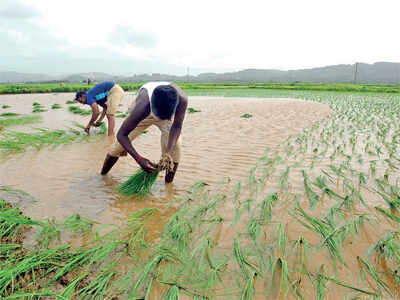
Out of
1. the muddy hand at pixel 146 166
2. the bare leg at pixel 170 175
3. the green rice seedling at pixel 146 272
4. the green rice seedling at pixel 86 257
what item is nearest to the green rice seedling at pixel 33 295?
the green rice seedling at pixel 86 257

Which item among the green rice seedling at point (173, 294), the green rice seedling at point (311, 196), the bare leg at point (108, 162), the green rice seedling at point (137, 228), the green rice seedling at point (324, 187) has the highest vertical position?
the bare leg at point (108, 162)

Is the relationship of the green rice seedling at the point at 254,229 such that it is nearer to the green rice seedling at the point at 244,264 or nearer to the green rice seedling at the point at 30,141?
the green rice seedling at the point at 244,264

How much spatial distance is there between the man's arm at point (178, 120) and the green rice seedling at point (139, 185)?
36cm

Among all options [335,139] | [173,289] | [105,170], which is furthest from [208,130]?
[173,289]

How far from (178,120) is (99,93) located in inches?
124

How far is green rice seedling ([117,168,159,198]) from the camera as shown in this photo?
8.35ft

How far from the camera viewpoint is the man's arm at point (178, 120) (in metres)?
2.37

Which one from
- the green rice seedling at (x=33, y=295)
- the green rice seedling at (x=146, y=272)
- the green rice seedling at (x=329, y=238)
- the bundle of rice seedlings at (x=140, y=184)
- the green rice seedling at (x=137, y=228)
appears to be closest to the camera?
the green rice seedling at (x=33, y=295)

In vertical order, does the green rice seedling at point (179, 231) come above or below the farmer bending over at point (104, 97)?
below

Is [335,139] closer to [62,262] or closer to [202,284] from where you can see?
[202,284]

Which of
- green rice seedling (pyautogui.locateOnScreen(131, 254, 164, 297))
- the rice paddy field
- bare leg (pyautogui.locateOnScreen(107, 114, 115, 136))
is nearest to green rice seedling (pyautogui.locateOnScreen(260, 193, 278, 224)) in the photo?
the rice paddy field

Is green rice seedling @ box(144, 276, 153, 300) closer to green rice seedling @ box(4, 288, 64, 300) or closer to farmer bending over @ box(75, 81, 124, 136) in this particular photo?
green rice seedling @ box(4, 288, 64, 300)

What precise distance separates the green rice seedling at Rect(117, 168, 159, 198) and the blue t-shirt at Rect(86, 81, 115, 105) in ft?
9.48

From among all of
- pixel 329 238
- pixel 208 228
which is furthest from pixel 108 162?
pixel 329 238
